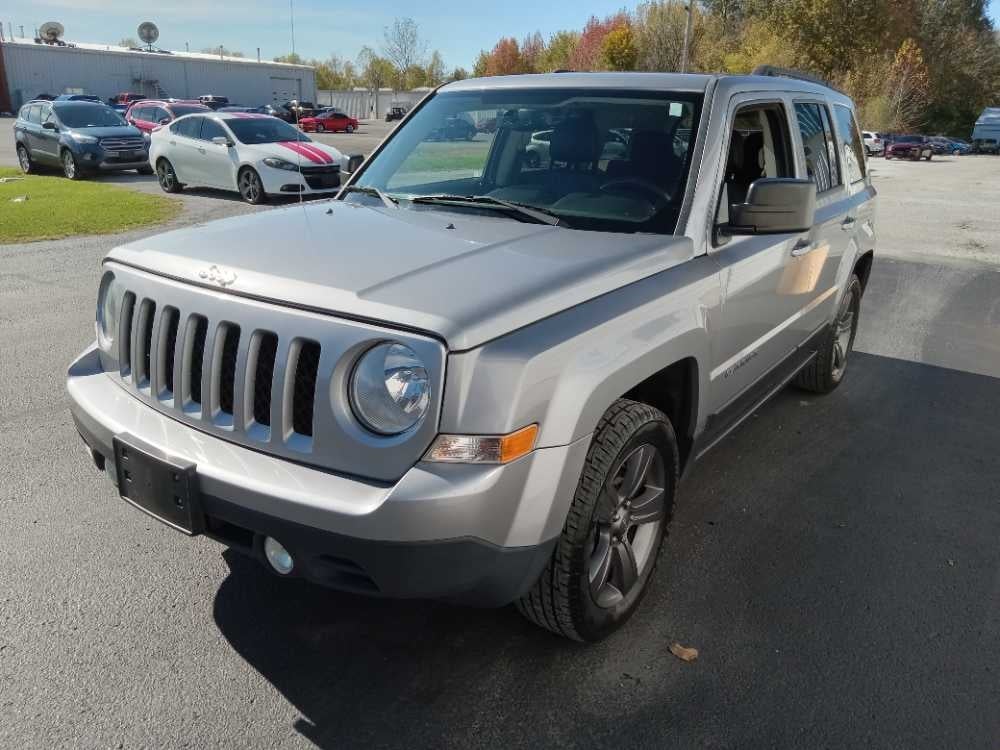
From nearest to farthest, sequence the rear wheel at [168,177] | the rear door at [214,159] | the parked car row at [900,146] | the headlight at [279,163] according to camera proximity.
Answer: the headlight at [279,163], the rear door at [214,159], the rear wheel at [168,177], the parked car row at [900,146]

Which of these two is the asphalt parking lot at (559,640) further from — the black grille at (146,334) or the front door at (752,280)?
the black grille at (146,334)

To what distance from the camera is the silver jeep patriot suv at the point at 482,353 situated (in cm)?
217

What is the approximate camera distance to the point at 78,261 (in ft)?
29.0

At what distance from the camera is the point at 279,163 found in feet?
45.1

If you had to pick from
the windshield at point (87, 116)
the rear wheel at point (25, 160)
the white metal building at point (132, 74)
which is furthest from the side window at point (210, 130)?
the white metal building at point (132, 74)

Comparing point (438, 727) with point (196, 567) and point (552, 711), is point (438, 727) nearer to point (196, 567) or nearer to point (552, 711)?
point (552, 711)

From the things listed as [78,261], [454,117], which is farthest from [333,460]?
[78,261]

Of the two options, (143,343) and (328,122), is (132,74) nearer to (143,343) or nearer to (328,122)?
(328,122)

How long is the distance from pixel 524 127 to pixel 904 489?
102 inches

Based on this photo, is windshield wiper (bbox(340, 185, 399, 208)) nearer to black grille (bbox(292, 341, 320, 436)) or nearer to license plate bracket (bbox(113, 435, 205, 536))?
black grille (bbox(292, 341, 320, 436))

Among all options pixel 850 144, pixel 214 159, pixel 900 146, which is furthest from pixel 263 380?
pixel 900 146

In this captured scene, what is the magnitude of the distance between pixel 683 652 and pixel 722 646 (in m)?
0.15

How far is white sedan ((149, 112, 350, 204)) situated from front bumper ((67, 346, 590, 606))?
→ 11.6 meters

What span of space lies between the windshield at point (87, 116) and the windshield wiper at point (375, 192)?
16618mm
